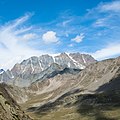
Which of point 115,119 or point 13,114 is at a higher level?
point 13,114

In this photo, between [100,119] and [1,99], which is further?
[100,119]

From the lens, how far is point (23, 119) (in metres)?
25.5

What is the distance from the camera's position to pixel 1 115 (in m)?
21.8

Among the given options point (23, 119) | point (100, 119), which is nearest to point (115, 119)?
point (100, 119)

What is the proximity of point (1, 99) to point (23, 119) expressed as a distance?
119 inches

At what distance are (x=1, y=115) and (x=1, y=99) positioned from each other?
1.96 metres

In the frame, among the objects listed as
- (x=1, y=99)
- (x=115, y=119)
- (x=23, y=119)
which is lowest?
(x=115, y=119)

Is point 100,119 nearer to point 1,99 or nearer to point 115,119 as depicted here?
point 115,119

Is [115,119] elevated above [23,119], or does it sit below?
below

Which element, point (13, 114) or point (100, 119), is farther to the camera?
point (100, 119)

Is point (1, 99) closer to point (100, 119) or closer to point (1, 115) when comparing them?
point (1, 115)

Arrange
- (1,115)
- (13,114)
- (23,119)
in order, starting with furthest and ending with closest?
(23,119) < (13,114) < (1,115)

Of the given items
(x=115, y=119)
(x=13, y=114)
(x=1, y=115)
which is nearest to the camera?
(x=1, y=115)

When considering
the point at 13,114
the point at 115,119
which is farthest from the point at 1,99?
the point at 115,119
